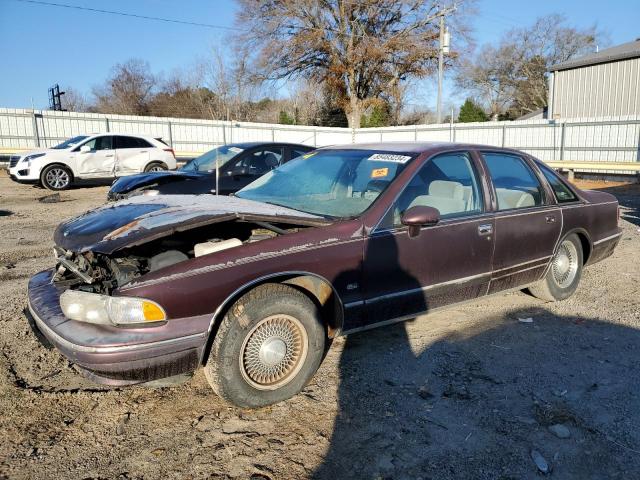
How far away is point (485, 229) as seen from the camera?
405cm

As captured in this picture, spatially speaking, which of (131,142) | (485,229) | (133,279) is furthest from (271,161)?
(131,142)

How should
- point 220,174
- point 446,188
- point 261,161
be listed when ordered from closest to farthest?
point 446,188 < point 220,174 < point 261,161

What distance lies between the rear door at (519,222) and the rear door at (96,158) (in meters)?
13.2

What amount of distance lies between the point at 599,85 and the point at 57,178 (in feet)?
83.1

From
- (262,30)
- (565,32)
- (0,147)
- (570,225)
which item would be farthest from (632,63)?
(565,32)

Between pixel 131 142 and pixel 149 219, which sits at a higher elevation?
pixel 131 142

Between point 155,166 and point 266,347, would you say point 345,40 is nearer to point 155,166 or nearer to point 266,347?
point 155,166

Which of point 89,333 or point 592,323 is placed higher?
point 89,333

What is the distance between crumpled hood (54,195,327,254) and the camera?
295 centimetres

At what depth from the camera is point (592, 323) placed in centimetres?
445

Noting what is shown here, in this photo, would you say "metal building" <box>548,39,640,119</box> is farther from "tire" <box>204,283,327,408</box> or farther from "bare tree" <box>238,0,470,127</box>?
"tire" <box>204,283,327,408</box>

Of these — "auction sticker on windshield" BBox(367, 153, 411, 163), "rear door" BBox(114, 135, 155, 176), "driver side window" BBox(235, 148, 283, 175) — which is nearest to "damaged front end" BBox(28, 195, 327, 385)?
"auction sticker on windshield" BBox(367, 153, 411, 163)

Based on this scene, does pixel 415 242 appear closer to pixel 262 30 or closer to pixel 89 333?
pixel 89 333

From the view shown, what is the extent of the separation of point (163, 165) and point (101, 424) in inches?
540
